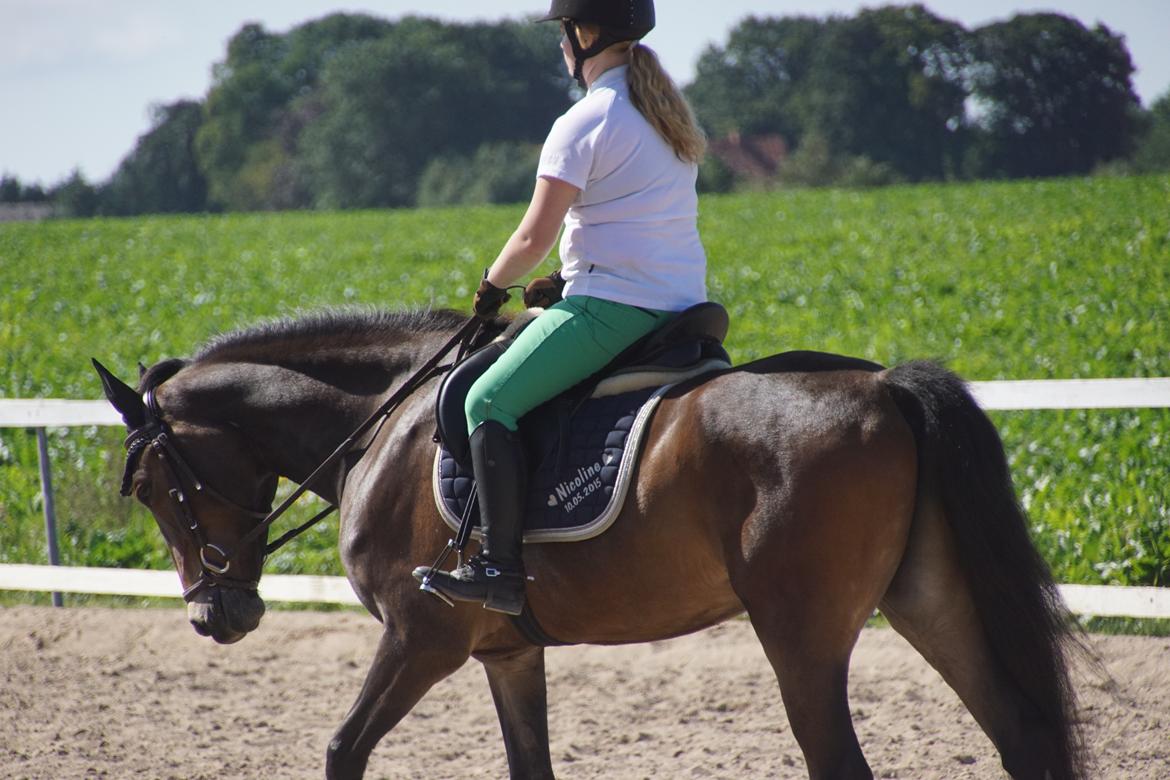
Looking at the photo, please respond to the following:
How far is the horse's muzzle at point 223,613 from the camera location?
4.15 metres

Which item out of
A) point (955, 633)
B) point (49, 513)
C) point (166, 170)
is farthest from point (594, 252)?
point (166, 170)

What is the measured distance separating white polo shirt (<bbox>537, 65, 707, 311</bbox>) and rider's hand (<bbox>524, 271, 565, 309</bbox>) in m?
0.21

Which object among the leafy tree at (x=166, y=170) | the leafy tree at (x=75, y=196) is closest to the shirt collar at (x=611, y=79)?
the leafy tree at (x=75, y=196)

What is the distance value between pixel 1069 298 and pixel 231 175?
85429 mm

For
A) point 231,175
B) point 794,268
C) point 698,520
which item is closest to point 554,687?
point 698,520

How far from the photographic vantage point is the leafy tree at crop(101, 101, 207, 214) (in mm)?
88125

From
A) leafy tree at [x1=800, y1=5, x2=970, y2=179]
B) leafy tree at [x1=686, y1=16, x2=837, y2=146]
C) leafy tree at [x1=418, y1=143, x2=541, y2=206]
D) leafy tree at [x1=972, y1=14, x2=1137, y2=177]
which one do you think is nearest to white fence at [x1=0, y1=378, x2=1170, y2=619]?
leafy tree at [x1=972, y1=14, x2=1137, y2=177]

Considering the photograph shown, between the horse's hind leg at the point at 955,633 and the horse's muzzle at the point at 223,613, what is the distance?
222cm

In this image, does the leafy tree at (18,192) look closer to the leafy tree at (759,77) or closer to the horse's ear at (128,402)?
the leafy tree at (759,77)

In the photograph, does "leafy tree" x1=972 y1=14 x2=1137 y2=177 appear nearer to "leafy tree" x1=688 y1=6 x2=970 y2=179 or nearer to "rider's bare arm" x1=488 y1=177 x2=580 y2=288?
"leafy tree" x1=688 y1=6 x2=970 y2=179

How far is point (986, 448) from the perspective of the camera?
10.2ft

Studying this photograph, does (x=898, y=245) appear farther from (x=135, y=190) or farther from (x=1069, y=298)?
(x=135, y=190)

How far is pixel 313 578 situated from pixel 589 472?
4664 millimetres

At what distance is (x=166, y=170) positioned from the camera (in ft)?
309
